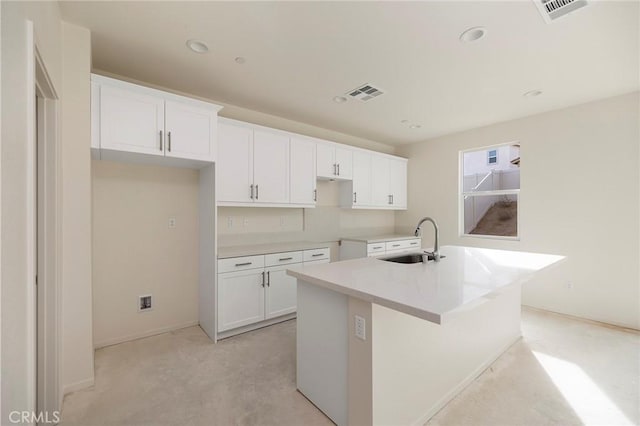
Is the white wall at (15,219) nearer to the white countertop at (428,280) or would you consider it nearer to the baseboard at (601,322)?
the white countertop at (428,280)

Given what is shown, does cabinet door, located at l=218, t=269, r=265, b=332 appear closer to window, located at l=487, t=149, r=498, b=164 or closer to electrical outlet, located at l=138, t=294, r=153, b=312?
electrical outlet, located at l=138, t=294, r=153, b=312

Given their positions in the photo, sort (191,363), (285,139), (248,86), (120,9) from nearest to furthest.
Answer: (120,9), (191,363), (248,86), (285,139)

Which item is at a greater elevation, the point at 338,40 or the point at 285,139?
the point at 338,40

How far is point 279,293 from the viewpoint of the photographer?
3.15m

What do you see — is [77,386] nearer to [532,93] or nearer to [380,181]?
[380,181]

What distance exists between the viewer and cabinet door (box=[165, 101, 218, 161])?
2.47 metres

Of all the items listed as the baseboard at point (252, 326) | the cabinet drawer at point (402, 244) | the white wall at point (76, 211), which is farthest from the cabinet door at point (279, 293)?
the cabinet drawer at point (402, 244)

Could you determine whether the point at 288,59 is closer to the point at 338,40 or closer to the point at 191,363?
the point at 338,40

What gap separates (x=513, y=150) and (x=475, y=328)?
12.2ft

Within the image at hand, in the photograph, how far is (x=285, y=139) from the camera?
3469 millimetres

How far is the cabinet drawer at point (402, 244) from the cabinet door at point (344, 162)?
4.26 ft

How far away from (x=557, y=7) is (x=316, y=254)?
3.02 metres

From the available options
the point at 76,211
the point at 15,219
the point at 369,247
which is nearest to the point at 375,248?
the point at 369,247

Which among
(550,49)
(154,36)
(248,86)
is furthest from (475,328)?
(154,36)
